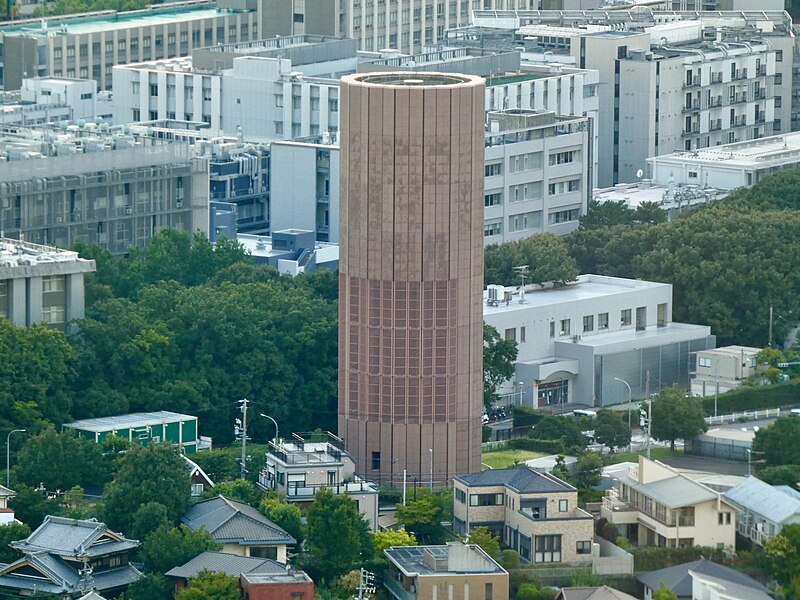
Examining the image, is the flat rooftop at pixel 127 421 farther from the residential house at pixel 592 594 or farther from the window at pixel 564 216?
the window at pixel 564 216

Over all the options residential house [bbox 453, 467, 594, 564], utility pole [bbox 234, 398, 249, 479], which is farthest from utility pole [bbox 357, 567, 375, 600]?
utility pole [bbox 234, 398, 249, 479]

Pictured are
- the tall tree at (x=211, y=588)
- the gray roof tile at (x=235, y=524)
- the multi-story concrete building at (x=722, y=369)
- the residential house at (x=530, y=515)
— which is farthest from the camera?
the multi-story concrete building at (x=722, y=369)

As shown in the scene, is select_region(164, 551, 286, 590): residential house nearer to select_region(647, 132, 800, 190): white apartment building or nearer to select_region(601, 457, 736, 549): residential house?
select_region(601, 457, 736, 549): residential house

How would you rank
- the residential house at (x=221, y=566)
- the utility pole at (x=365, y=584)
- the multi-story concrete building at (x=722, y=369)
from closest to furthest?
1. the residential house at (x=221, y=566)
2. the utility pole at (x=365, y=584)
3. the multi-story concrete building at (x=722, y=369)

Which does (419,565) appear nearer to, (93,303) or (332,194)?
(93,303)

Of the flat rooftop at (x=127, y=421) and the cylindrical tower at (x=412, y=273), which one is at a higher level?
the cylindrical tower at (x=412, y=273)

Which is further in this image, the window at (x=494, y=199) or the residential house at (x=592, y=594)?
the window at (x=494, y=199)

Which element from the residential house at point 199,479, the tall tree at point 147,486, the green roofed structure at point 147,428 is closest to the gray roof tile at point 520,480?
the residential house at point 199,479
